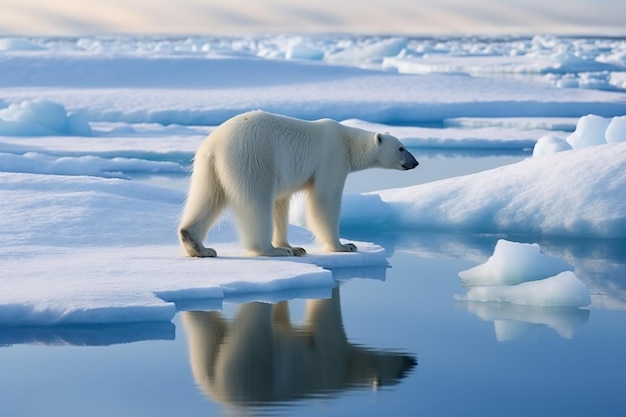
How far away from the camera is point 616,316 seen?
16.5 feet

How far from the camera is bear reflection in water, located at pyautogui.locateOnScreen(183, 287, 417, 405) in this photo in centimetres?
376

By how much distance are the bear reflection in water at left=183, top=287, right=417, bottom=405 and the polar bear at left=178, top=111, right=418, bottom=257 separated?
91 centimetres

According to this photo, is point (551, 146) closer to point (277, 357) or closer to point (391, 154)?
point (391, 154)

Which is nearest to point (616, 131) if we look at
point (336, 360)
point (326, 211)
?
point (326, 211)

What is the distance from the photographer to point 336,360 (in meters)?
4.13

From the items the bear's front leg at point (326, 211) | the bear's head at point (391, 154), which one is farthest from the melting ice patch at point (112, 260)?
the bear's head at point (391, 154)

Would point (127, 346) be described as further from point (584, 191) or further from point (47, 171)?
point (47, 171)

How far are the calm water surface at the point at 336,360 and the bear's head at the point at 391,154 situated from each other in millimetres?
1016

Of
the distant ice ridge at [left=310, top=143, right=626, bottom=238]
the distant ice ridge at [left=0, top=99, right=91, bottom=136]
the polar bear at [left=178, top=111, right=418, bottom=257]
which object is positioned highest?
the polar bear at [left=178, top=111, right=418, bottom=257]

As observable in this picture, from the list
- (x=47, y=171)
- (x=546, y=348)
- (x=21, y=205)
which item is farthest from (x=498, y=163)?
(x=546, y=348)

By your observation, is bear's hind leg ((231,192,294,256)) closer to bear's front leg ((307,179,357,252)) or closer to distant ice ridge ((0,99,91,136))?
bear's front leg ((307,179,357,252))

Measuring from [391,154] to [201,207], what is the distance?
121 cm

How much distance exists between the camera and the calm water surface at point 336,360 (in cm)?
357

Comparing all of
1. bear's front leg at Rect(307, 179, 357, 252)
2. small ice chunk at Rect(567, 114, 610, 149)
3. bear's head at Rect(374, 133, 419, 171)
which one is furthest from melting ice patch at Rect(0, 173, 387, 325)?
small ice chunk at Rect(567, 114, 610, 149)
